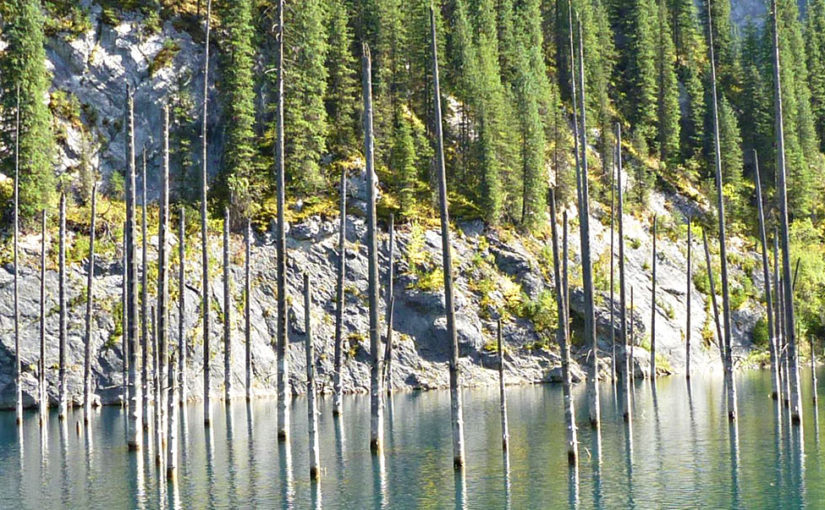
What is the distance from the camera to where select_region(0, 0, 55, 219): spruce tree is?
6175cm

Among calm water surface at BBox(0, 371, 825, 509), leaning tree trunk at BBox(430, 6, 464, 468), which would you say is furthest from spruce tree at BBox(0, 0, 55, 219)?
leaning tree trunk at BBox(430, 6, 464, 468)

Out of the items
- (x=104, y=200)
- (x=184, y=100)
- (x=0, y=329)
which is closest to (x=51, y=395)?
(x=0, y=329)

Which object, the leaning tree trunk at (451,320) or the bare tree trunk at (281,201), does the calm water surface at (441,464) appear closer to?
the leaning tree trunk at (451,320)

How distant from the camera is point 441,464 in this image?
1221 inches

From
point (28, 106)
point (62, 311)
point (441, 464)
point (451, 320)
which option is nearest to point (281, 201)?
point (451, 320)

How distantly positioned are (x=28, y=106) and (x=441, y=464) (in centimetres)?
4754

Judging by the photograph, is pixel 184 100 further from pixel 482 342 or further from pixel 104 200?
pixel 482 342

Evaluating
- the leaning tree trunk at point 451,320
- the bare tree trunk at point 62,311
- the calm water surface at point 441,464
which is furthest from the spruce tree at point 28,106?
the leaning tree trunk at point 451,320

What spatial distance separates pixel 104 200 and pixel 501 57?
4942cm

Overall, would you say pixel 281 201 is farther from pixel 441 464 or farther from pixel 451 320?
pixel 441 464

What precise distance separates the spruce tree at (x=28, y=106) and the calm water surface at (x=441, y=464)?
20.0 m

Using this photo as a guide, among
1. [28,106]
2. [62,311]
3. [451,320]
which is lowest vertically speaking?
[451,320]

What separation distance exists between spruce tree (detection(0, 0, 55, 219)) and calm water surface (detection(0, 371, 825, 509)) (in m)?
20.0

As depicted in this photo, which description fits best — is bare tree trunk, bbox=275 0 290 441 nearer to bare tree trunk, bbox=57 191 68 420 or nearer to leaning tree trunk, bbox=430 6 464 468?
leaning tree trunk, bbox=430 6 464 468
